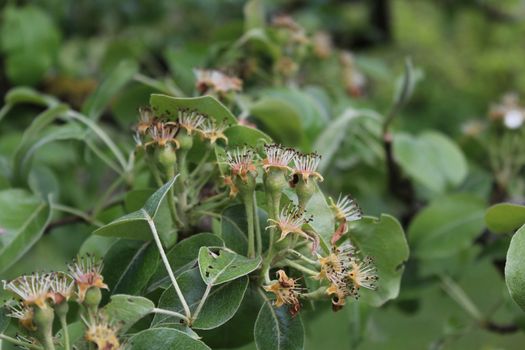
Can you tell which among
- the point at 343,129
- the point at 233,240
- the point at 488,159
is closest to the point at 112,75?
the point at 343,129

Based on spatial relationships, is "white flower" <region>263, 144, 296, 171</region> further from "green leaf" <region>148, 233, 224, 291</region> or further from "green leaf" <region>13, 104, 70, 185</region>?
"green leaf" <region>13, 104, 70, 185</region>

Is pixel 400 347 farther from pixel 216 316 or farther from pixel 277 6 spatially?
pixel 216 316

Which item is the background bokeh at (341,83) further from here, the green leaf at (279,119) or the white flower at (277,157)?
the white flower at (277,157)

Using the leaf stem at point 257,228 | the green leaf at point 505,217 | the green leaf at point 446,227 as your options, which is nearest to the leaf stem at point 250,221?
the leaf stem at point 257,228

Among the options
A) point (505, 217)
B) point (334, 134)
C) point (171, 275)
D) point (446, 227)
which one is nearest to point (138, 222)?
point (171, 275)

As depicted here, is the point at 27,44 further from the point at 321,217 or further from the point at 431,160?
the point at 321,217

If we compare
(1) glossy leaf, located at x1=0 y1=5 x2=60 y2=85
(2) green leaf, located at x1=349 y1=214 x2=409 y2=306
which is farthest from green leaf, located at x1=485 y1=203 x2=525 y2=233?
(1) glossy leaf, located at x1=0 y1=5 x2=60 y2=85
